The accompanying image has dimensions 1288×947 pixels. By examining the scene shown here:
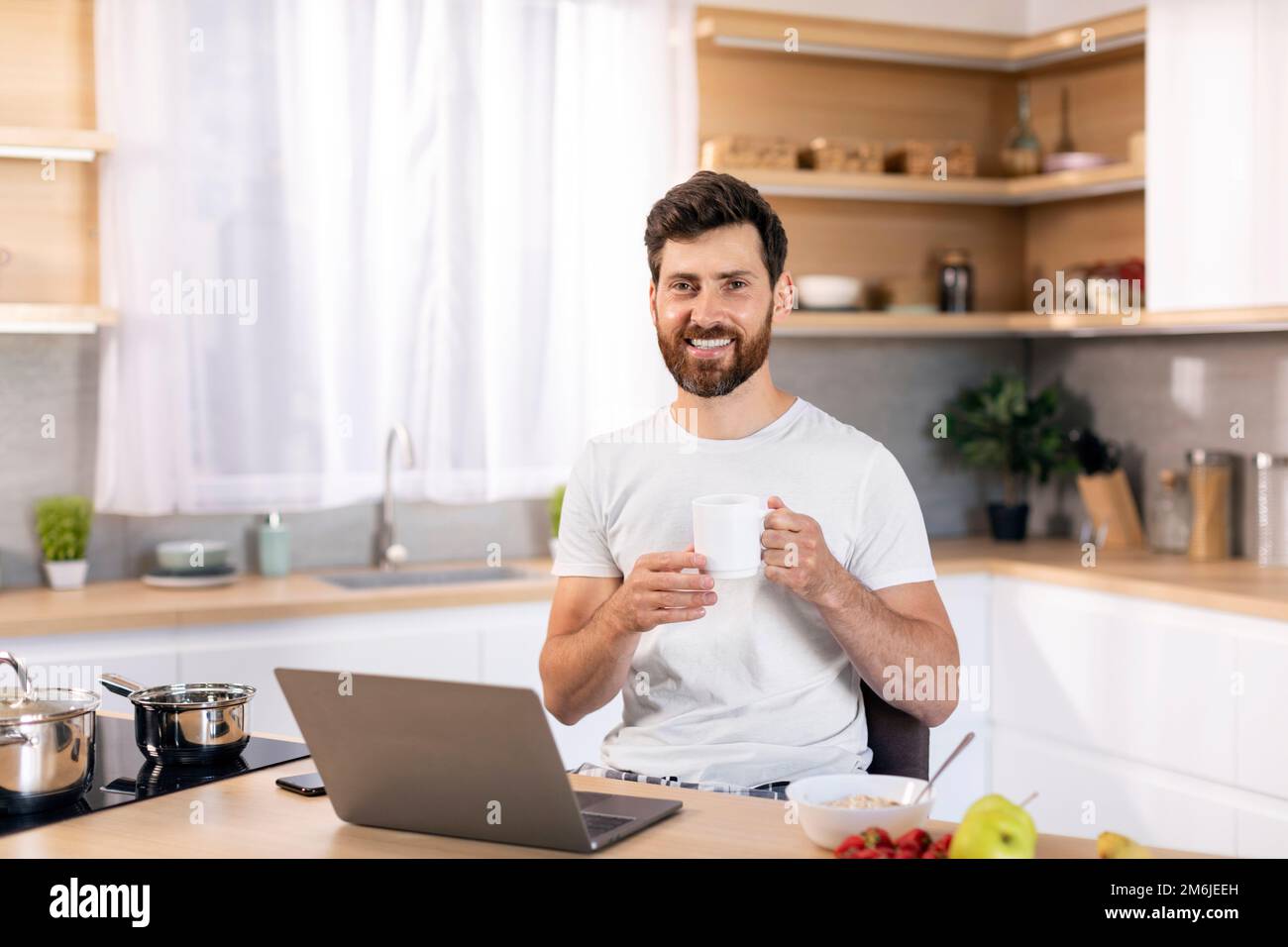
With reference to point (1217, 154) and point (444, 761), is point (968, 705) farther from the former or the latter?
point (444, 761)

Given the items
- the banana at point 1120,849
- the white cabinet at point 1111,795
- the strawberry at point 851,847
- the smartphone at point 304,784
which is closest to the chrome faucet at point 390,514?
the white cabinet at point 1111,795

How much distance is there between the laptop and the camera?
57.4 inches

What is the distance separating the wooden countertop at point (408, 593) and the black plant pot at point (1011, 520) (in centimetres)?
38

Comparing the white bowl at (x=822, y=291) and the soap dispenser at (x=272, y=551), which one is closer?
the soap dispenser at (x=272, y=551)

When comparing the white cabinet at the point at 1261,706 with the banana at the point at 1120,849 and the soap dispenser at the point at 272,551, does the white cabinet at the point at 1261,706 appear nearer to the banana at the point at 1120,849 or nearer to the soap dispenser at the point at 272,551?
the banana at the point at 1120,849

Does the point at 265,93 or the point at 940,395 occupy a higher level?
the point at 265,93

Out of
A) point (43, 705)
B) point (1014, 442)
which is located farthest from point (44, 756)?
point (1014, 442)

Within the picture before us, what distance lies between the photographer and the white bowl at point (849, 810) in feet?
4.89

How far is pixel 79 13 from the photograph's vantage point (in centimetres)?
355

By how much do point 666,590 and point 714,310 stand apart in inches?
20.6

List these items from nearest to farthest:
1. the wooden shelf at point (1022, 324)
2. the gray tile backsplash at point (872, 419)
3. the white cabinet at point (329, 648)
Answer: the white cabinet at point (329, 648) → the gray tile backsplash at point (872, 419) → the wooden shelf at point (1022, 324)
